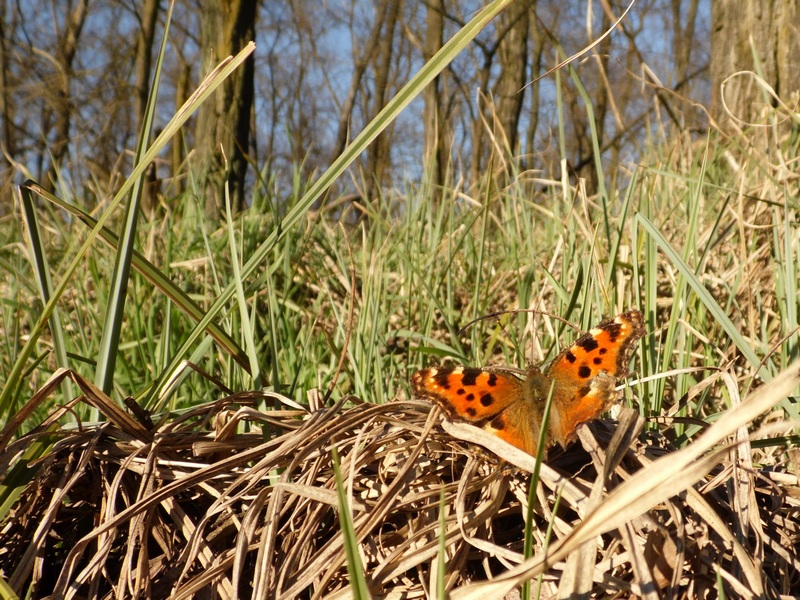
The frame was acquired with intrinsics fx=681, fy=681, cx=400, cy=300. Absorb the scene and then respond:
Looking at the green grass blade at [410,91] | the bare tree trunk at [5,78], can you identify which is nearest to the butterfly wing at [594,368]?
the green grass blade at [410,91]

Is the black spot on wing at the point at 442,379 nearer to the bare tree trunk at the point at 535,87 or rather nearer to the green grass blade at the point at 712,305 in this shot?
the green grass blade at the point at 712,305

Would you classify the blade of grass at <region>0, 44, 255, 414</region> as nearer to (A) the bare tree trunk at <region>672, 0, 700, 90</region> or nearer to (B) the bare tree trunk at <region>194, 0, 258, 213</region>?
(B) the bare tree trunk at <region>194, 0, 258, 213</region>

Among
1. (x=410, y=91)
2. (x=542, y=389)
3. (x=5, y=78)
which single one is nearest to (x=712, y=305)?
(x=542, y=389)

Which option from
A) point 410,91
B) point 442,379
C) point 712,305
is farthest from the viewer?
point 712,305

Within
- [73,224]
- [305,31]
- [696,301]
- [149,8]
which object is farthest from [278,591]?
[305,31]

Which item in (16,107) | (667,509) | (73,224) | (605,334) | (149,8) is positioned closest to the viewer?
(667,509)

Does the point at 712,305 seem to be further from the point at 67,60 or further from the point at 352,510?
the point at 67,60

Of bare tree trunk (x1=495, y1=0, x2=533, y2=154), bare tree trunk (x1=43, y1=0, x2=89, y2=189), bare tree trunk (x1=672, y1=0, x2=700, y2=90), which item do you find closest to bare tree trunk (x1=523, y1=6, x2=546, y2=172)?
bare tree trunk (x1=495, y1=0, x2=533, y2=154)

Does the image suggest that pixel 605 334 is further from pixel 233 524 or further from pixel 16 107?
pixel 16 107
